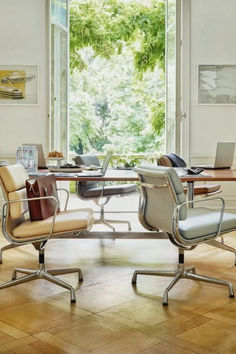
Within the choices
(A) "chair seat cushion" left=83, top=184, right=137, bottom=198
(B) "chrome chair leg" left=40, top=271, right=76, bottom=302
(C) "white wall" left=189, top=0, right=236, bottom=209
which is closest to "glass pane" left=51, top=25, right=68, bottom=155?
(A) "chair seat cushion" left=83, top=184, right=137, bottom=198

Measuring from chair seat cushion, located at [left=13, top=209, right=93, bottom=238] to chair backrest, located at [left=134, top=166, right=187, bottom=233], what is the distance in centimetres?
41

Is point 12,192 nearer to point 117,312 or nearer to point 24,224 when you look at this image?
point 24,224

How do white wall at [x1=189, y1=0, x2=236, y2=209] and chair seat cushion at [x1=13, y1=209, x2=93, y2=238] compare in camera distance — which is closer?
chair seat cushion at [x1=13, y1=209, x2=93, y2=238]

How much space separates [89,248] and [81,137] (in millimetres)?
6325

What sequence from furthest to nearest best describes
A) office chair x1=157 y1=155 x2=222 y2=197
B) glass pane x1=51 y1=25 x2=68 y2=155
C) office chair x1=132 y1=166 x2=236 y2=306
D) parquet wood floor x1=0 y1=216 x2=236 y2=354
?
glass pane x1=51 y1=25 x2=68 y2=155, office chair x1=157 y1=155 x2=222 y2=197, office chair x1=132 y1=166 x2=236 y2=306, parquet wood floor x1=0 y1=216 x2=236 y2=354

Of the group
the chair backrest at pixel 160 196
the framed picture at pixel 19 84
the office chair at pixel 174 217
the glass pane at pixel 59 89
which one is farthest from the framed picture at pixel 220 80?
the chair backrest at pixel 160 196

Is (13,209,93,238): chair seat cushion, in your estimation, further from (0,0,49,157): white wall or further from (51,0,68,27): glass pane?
(51,0,68,27): glass pane

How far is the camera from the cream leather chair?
3123mm

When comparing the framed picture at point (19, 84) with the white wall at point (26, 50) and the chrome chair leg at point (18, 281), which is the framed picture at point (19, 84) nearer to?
the white wall at point (26, 50)

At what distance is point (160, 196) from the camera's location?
3.18 meters

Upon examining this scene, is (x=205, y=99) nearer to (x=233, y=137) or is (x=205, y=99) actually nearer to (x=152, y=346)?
(x=233, y=137)

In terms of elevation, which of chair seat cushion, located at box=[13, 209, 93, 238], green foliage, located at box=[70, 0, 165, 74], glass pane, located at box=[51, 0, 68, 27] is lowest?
chair seat cushion, located at box=[13, 209, 93, 238]

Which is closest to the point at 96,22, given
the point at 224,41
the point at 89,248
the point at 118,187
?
A: the point at 224,41

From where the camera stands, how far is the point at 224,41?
6527 millimetres
